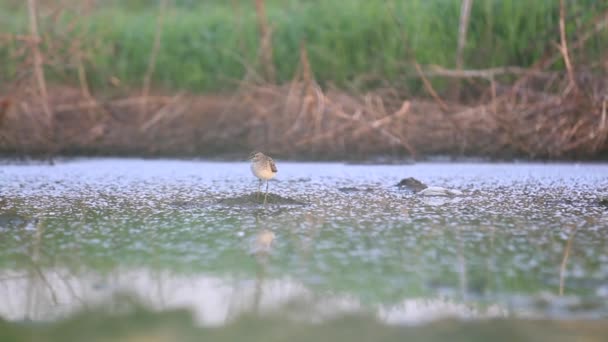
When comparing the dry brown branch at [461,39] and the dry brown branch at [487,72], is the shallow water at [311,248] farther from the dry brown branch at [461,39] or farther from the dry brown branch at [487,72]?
the dry brown branch at [461,39]

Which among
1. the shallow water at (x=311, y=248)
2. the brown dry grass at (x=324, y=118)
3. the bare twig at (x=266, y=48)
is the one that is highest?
the bare twig at (x=266, y=48)

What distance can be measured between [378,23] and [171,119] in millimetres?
2200

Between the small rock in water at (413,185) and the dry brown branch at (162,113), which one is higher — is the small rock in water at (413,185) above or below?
below

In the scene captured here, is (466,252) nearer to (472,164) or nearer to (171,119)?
(472,164)

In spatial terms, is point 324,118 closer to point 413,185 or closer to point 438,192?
point 413,185

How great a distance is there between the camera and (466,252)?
340 cm

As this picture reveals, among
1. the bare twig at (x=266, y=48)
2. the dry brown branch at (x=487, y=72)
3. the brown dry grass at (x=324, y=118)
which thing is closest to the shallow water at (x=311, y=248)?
the brown dry grass at (x=324, y=118)

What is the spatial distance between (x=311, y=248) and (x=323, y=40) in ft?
16.1

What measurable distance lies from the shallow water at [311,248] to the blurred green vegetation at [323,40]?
2.28m

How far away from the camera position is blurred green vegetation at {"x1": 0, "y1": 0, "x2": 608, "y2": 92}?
25.3 ft

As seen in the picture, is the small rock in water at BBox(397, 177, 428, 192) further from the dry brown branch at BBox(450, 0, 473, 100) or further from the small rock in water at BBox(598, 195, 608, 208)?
the dry brown branch at BBox(450, 0, 473, 100)

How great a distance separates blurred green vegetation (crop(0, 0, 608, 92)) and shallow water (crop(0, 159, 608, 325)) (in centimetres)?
228

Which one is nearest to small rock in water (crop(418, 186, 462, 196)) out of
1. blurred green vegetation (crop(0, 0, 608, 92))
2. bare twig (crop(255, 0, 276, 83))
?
blurred green vegetation (crop(0, 0, 608, 92))

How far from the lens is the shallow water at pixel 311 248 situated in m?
2.74
